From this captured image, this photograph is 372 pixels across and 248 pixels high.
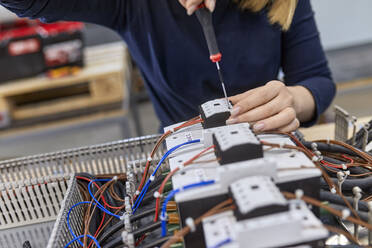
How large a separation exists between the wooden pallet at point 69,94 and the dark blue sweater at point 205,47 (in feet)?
3.98

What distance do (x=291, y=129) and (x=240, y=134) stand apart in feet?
0.60

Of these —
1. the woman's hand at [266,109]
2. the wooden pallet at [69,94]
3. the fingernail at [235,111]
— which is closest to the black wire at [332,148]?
the woman's hand at [266,109]

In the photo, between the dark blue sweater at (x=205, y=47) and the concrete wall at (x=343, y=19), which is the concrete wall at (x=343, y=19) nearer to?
the concrete wall at (x=343, y=19)

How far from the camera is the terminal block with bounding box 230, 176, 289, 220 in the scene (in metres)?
0.35

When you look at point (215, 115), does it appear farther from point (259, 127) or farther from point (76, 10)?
point (76, 10)

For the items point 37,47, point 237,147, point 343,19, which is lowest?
point 237,147

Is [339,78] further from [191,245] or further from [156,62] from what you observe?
[191,245]

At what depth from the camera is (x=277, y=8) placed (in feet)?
2.48

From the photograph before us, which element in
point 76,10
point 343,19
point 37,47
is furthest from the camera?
point 343,19

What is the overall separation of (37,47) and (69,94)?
1.74 ft

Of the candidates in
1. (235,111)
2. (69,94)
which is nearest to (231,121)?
(235,111)

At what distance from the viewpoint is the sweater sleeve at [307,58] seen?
0.83m

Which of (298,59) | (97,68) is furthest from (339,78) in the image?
(298,59)

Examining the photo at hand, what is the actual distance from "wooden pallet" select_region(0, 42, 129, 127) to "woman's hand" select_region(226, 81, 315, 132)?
1.53 meters
